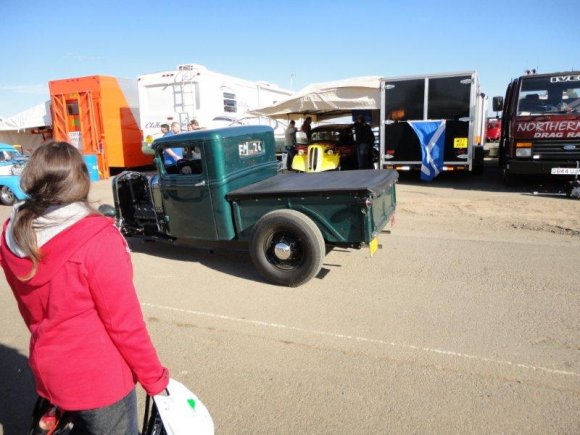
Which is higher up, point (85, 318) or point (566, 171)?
point (85, 318)

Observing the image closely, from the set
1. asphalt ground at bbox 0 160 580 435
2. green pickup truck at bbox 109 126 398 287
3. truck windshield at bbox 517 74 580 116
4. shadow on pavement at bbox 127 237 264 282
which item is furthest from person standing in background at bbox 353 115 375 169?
shadow on pavement at bbox 127 237 264 282

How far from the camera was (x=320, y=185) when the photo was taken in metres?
4.69

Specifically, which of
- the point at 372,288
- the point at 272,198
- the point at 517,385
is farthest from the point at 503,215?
the point at 517,385

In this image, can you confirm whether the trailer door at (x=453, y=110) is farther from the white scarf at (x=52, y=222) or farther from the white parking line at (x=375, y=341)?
the white scarf at (x=52, y=222)

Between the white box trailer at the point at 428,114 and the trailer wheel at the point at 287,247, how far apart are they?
7842 millimetres

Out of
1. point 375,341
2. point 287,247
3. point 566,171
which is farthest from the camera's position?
point 566,171

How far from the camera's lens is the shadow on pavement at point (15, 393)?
2.66 metres

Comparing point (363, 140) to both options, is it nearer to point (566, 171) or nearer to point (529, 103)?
point (529, 103)

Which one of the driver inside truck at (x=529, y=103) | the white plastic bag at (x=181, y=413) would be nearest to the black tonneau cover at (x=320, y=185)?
the white plastic bag at (x=181, y=413)

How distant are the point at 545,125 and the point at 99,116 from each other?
13051 mm

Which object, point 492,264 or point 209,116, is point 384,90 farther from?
point 492,264

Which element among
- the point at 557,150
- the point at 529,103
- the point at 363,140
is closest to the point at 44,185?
the point at 557,150

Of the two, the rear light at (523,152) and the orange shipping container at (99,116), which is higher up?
the orange shipping container at (99,116)

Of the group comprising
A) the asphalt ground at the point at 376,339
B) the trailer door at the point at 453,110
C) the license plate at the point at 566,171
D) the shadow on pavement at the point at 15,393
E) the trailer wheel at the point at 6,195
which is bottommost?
the shadow on pavement at the point at 15,393
